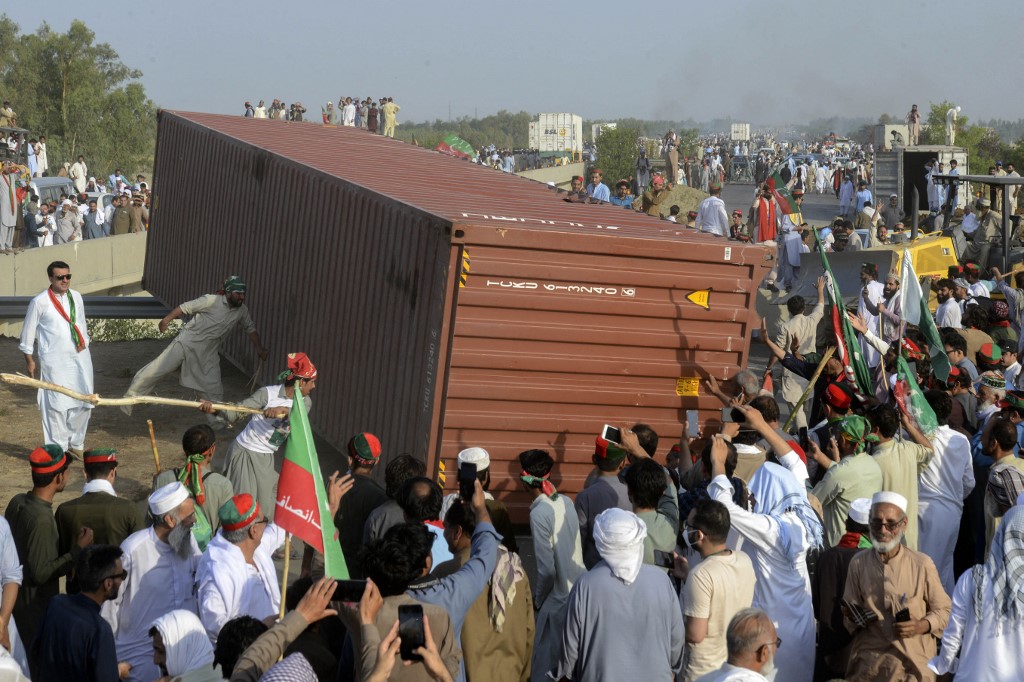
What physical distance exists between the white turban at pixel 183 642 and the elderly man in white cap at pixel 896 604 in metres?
2.98

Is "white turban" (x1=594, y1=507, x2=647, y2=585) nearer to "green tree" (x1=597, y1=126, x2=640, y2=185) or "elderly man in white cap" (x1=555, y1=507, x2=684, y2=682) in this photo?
"elderly man in white cap" (x1=555, y1=507, x2=684, y2=682)

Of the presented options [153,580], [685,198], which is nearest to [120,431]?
[153,580]

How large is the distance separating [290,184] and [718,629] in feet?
27.0

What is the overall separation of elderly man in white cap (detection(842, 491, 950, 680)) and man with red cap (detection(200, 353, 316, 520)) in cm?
419

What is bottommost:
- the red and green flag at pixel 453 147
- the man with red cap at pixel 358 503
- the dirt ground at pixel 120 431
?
the dirt ground at pixel 120 431

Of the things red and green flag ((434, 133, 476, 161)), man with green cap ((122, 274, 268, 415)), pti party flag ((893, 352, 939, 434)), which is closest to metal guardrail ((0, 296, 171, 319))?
man with green cap ((122, 274, 268, 415))

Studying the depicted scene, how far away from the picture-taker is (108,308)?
16.0 metres

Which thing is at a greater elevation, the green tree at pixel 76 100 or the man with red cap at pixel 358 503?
the green tree at pixel 76 100

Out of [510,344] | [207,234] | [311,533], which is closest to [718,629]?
[311,533]

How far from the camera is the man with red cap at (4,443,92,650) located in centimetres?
615

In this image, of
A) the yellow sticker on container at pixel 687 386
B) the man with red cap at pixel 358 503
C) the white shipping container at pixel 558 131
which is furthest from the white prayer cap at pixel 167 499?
the white shipping container at pixel 558 131

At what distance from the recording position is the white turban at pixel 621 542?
4.98 meters

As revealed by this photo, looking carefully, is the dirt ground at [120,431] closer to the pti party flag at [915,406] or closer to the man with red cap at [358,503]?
the man with red cap at [358,503]

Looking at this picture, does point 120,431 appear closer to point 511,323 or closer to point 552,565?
point 511,323
